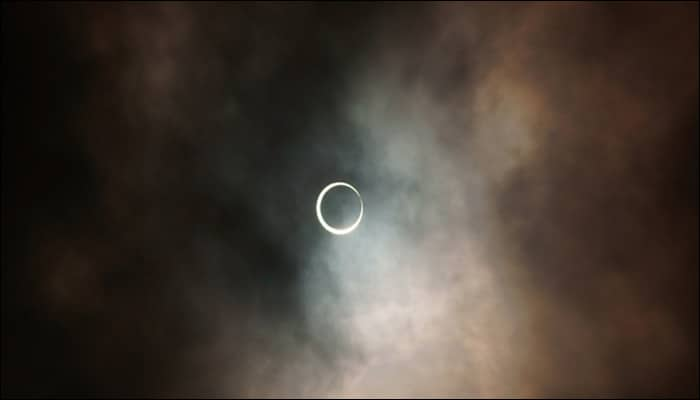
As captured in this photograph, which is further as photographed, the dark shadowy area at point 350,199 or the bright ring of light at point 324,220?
the bright ring of light at point 324,220

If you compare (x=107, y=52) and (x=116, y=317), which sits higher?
(x=107, y=52)

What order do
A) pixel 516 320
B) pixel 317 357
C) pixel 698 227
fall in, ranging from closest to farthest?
1. pixel 698 227
2. pixel 516 320
3. pixel 317 357

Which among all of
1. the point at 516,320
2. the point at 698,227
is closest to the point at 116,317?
the point at 516,320

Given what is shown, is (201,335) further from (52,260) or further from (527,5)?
(527,5)

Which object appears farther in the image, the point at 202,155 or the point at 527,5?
the point at 202,155

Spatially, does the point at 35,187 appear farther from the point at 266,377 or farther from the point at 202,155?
the point at 266,377

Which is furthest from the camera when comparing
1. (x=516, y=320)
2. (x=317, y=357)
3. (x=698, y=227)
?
(x=317, y=357)

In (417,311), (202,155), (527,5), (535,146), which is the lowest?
(417,311)

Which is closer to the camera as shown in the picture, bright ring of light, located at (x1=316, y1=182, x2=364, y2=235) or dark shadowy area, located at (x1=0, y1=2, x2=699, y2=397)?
dark shadowy area, located at (x1=0, y1=2, x2=699, y2=397)

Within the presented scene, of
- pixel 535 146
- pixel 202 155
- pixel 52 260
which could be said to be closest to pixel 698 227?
pixel 535 146

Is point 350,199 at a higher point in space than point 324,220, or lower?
higher
